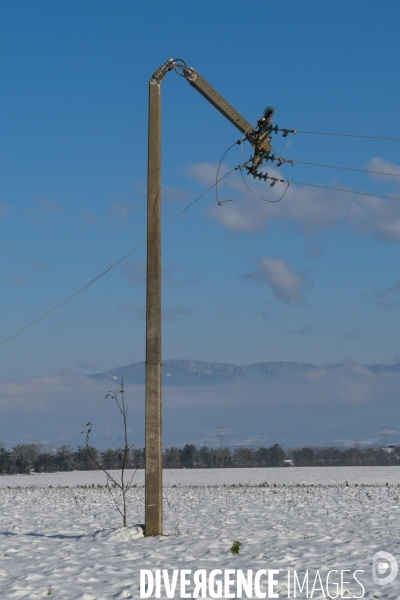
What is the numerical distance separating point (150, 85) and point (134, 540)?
10.3 m

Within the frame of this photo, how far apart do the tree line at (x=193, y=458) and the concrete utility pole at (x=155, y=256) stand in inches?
3000

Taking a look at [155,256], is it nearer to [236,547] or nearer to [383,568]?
[236,547]

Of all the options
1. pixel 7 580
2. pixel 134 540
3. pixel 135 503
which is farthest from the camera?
pixel 135 503

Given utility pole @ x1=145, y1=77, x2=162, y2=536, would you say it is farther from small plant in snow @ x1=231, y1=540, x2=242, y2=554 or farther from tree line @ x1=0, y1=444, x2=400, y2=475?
tree line @ x1=0, y1=444, x2=400, y2=475

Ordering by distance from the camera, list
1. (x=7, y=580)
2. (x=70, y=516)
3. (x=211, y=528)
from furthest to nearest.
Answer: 1. (x=70, y=516)
2. (x=211, y=528)
3. (x=7, y=580)

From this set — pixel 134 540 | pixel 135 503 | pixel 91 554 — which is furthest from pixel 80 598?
pixel 135 503

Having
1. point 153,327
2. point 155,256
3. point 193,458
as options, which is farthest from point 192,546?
point 193,458

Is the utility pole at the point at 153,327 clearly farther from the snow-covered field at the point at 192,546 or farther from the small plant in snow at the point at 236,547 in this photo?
the small plant in snow at the point at 236,547

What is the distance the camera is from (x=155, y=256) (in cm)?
1487

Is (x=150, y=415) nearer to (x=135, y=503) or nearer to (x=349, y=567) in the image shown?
(x=349, y=567)

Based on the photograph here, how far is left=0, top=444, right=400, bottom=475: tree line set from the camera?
10594 cm

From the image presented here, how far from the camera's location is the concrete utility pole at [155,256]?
14.0 metres

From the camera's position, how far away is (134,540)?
537 inches

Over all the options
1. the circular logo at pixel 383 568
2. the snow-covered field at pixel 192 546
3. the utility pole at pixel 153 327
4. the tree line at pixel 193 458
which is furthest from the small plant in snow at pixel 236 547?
Result: the tree line at pixel 193 458
